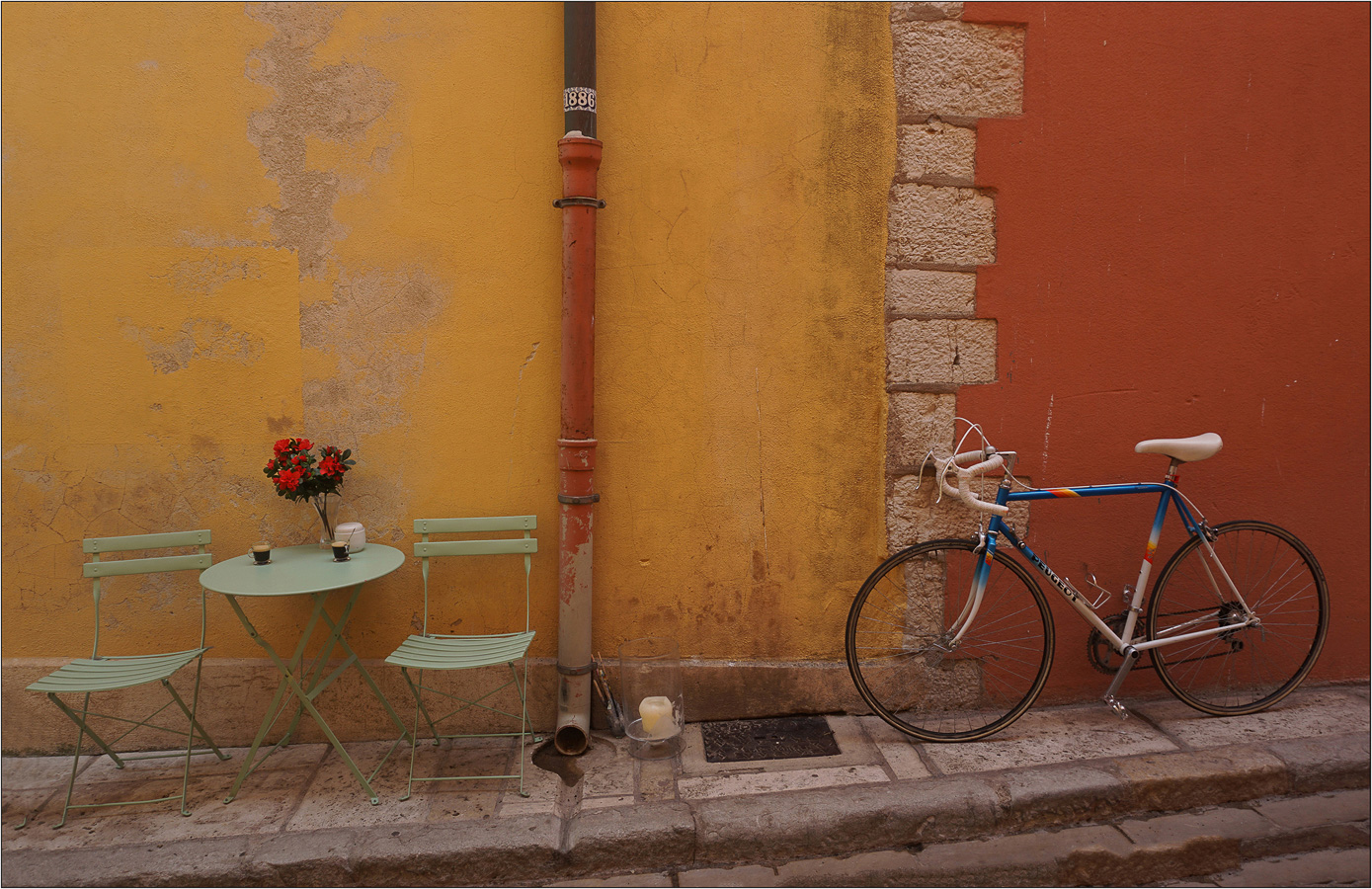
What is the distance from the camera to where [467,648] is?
2967 mm

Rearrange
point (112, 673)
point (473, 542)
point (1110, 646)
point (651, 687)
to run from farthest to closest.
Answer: point (1110, 646)
point (651, 687)
point (473, 542)
point (112, 673)

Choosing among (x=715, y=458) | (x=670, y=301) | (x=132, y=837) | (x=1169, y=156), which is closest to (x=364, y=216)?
(x=670, y=301)

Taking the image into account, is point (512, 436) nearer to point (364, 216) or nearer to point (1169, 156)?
point (364, 216)

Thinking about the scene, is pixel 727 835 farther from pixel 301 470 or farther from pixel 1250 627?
pixel 1250 627

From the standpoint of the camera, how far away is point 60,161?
3.06m

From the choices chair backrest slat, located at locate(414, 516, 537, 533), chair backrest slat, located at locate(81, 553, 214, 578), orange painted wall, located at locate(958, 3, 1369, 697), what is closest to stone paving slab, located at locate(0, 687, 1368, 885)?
orange painted wall, located at locate(958, 3, 1369, 697)

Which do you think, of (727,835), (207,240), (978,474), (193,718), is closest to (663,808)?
(727,835)

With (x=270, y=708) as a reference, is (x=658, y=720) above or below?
below

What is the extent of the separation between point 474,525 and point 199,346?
136 cm

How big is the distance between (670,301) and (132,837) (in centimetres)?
278

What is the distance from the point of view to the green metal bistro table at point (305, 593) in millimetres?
2705

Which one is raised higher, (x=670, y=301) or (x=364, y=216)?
(x=364, y=216)

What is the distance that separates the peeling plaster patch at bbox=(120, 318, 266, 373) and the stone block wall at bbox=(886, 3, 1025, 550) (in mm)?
2730

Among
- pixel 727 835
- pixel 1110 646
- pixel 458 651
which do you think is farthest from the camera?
pixel 1110 646
